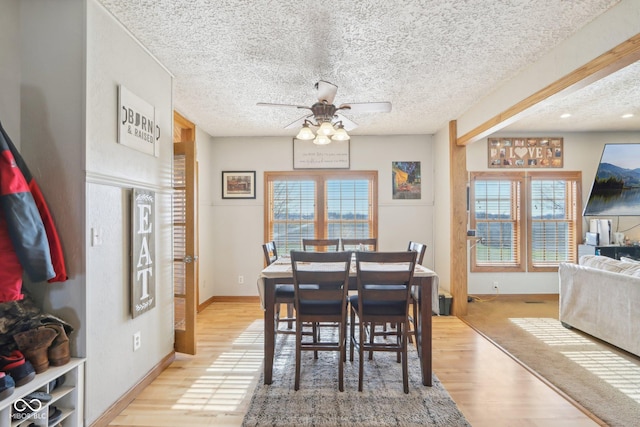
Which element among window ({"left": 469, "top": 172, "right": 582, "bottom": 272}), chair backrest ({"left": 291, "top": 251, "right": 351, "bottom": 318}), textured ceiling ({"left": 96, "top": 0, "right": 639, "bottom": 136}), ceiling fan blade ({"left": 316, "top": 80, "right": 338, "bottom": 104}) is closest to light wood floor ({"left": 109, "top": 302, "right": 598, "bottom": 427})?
chair backrest ({"left": 291, "top": 251, "right": 351, "bottom": 318})

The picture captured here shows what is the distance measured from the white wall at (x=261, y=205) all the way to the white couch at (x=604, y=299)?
178 cm

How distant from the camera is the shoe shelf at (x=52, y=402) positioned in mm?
1478

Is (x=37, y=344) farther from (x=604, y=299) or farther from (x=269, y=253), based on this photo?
(x=604, y=299)

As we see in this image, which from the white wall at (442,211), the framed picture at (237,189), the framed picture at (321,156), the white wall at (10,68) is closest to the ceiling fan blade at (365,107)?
the white wall at (10,68)

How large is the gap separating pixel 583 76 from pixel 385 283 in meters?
1.94

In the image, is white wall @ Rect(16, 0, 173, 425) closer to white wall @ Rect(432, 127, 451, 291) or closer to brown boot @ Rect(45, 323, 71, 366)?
brown boot @ Rect(45, 323, 71, 366)

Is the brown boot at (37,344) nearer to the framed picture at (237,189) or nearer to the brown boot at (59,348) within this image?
the brown boot at (59,348)

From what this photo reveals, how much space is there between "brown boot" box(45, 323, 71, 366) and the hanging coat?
264 millimetres

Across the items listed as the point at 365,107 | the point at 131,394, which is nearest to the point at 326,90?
the point at 365,107

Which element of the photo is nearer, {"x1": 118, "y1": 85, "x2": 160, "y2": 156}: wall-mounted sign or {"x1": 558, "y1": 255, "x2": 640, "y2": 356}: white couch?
{"x1": 118, "y1": 85, "x2": 160, "y2": 156}: wall-mounted sign

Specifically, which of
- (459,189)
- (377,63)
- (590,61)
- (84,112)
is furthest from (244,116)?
(590,61)

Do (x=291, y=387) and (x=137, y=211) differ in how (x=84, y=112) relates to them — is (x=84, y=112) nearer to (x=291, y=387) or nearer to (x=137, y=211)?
(x=137, y=211)

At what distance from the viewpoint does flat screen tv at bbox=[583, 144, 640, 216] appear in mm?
4863

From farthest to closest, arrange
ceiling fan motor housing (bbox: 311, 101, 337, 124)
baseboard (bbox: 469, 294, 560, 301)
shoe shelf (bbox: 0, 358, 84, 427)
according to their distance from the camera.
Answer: baseboard (bbox: 469, 294, 560, 301) → ceiling fan motor housing (bbox: 311, 101, 337, 124) → shoe shelf (bbox: 0, 358, 84, 427)
